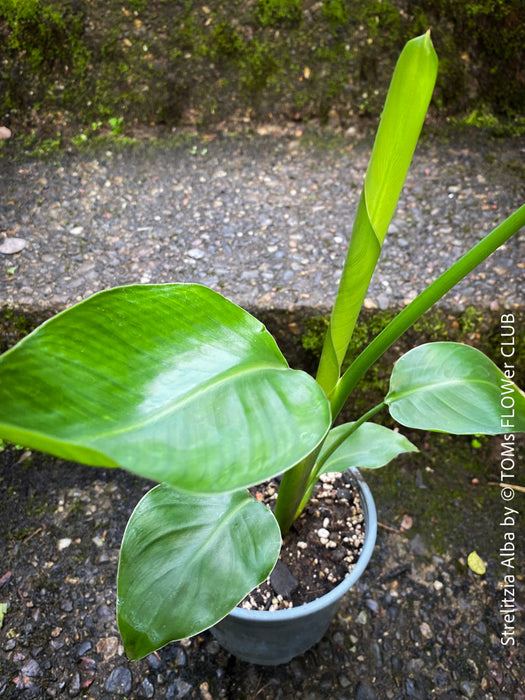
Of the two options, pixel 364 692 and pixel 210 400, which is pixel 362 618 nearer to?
pixel 364 692

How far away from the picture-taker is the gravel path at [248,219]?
124 cm

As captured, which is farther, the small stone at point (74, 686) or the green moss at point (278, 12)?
the green moss at point (278, 12)

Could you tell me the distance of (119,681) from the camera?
0.95 meters

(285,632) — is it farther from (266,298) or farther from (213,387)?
(266,298)

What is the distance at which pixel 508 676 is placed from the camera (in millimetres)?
977

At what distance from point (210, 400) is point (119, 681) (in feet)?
2.44

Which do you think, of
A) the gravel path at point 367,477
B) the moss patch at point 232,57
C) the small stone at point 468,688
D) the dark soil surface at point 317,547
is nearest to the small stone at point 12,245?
the gravel path at point 367,477

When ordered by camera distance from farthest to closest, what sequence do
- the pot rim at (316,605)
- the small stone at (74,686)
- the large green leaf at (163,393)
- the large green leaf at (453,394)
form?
the small stone at (74,686)
the pot rim at (316,605)
the large green leaf at (453,394)
the large green leaf at (163,393)

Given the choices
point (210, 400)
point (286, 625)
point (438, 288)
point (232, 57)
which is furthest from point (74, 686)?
point (232, 57)

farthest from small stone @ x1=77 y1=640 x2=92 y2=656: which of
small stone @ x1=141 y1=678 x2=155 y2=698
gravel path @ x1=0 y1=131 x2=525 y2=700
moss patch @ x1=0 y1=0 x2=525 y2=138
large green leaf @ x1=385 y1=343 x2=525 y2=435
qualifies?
moss patch @ x1=0 y1=0 x2=525 y2=138

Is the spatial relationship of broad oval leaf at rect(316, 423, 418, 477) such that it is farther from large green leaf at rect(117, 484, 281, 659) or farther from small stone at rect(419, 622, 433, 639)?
small stone at rect(419, 622, 433, 639)

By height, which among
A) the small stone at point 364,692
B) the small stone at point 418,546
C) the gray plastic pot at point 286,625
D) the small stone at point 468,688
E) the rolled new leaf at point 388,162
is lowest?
Result: the small stone at point 468,688

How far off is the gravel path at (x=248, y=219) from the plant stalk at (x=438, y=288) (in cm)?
59

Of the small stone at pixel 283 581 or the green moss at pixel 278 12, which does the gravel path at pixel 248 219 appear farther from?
the small stone at pixel 283 581
